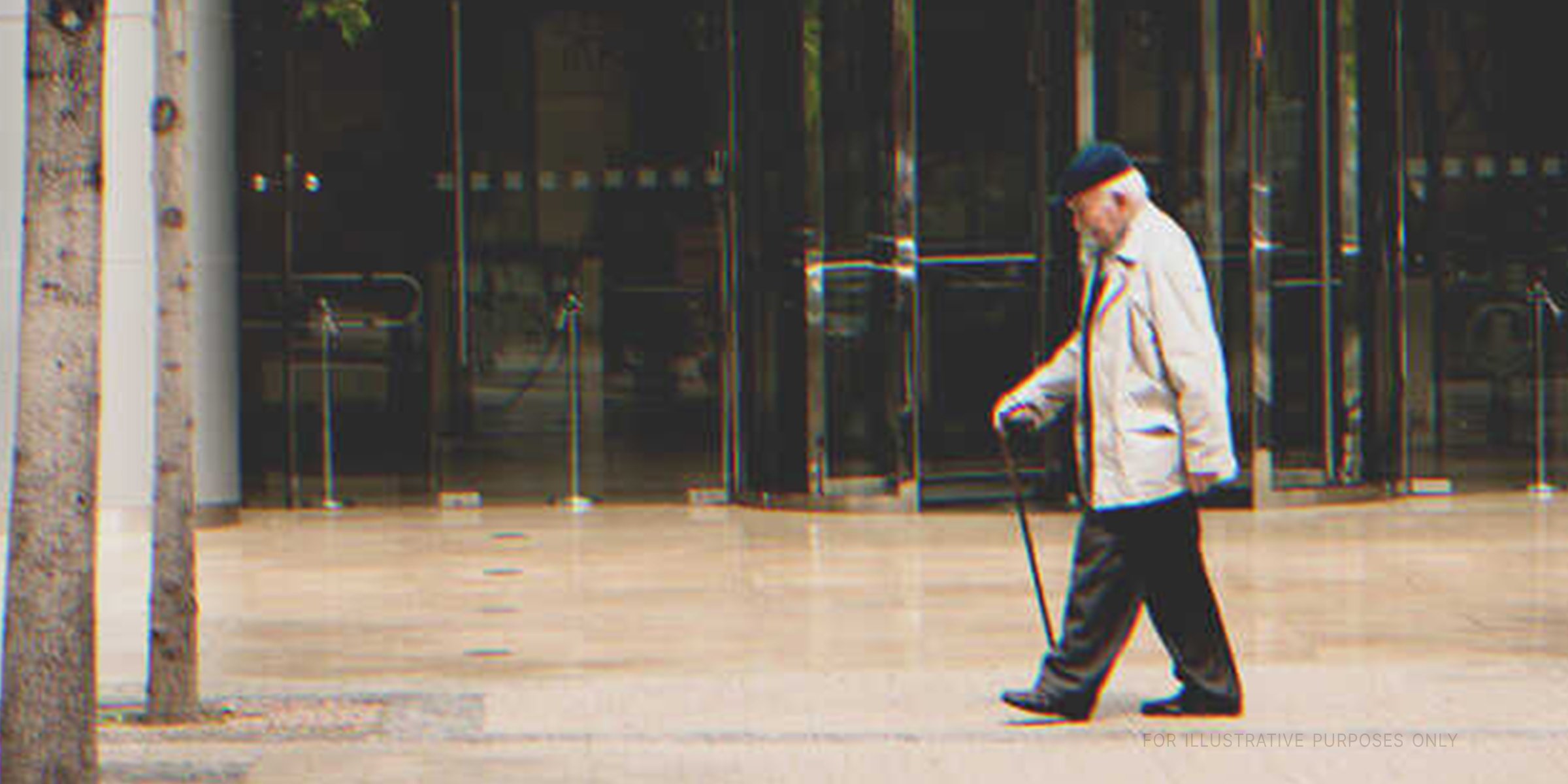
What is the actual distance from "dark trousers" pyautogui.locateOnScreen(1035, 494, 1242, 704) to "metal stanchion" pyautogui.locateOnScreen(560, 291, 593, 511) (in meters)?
8.60

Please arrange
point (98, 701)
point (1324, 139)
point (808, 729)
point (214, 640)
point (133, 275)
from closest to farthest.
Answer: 1. point (808, 729)
2. point (98, 701)
3. point (214, 640)
4. point (133, 275)
5. point (1324, 139)

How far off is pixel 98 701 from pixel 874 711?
2.67 m

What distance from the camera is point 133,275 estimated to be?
14.4 metres

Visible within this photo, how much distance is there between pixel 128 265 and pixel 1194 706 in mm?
8617

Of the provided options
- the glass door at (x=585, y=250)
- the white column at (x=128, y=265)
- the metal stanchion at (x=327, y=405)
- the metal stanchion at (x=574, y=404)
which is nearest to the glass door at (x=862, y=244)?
the glass door at (x=585, y=250)

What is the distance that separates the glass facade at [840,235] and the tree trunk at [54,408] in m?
9.50

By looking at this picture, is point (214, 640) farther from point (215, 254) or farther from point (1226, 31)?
point (1226, 31)

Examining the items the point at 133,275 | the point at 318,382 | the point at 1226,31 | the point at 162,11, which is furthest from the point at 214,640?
the point at 1226,31

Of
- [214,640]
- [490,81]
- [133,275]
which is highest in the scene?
[490,81]

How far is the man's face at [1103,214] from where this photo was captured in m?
7.68

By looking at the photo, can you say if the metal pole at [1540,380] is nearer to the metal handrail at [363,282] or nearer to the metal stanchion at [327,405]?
the metal handrail at [363,282]

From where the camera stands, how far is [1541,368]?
16297 mm

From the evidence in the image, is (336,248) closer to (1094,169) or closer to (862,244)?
(862,244)

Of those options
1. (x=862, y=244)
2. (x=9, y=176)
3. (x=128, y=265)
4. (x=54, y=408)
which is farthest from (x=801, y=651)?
(x=9, y=176)
